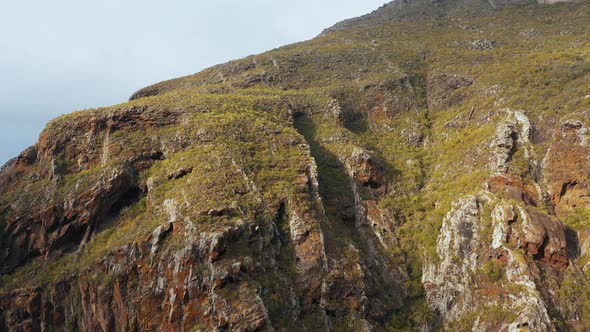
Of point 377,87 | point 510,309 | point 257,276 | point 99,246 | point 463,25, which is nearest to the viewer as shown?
point 510,309

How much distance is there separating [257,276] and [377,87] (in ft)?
130

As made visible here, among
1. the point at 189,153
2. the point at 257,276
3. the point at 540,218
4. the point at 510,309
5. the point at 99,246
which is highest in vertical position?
the point at 189,153

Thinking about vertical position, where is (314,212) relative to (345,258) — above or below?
above

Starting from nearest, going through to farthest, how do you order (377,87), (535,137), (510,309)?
(510,309)
(535,137)
(377,87)

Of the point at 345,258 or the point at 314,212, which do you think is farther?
the point at 314,212

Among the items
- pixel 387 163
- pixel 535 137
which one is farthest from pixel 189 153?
pixel 535 137

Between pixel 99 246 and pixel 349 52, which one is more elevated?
pixel 349 52

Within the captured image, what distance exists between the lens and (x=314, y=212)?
37938mm

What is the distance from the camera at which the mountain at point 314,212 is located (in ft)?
101

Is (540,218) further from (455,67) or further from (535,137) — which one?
(455,67)

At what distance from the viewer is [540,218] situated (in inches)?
1289

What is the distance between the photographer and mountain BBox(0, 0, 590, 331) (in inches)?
1213

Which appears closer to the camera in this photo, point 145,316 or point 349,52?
point 145,316

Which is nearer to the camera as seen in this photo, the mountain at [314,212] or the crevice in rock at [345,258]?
the mountain at [314,212]
